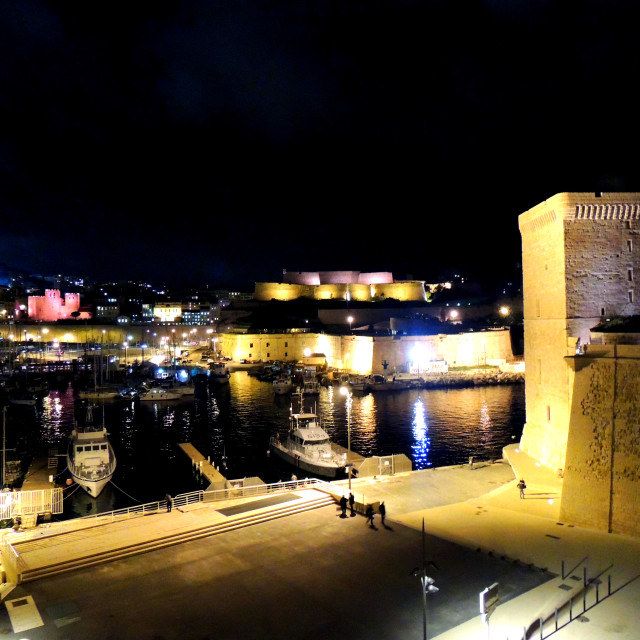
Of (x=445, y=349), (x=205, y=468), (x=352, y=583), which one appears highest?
(x=445, y=349)

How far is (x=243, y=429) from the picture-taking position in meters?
29.1

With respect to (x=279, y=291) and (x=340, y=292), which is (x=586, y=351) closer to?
(x=340, y=292)

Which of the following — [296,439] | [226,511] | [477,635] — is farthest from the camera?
[296,439]

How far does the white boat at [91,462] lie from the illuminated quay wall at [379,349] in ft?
92.2

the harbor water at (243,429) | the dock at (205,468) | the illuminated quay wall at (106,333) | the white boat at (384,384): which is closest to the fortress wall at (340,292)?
the illuminated quay wall at (106,333)

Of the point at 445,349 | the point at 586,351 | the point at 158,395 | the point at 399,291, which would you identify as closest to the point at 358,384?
the point at 445,349

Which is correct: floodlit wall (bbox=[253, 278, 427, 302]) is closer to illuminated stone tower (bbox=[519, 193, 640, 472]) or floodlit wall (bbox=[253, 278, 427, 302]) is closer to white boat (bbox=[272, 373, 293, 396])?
white boat (bbox=[272, 373, 293, 396])

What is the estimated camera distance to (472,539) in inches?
415

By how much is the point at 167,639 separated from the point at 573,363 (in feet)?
32.7

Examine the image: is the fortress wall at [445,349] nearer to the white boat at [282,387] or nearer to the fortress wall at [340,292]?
the white boat at [282,387]

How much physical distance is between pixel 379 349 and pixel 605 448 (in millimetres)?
35160

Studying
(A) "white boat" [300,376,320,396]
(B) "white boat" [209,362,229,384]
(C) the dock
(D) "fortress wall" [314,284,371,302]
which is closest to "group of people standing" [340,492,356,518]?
(C) the dock

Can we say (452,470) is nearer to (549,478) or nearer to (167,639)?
(549,478)

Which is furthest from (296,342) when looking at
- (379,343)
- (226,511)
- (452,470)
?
(226,511)
